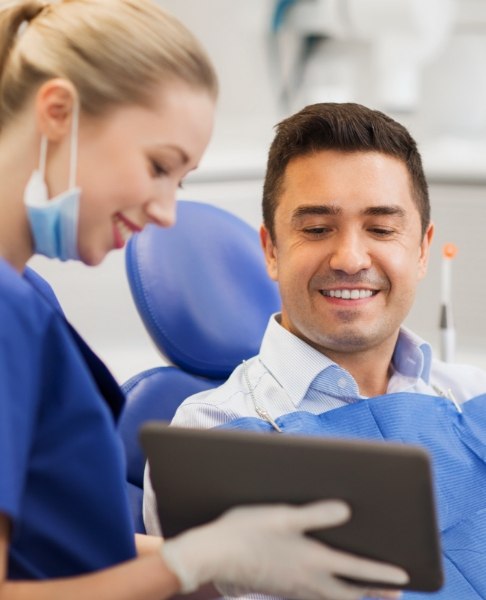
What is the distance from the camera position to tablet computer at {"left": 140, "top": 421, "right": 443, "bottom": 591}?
0.88m

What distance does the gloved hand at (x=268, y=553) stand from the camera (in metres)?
0.90

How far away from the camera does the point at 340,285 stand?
1503 mm

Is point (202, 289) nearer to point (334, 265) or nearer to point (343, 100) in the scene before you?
point (334, 265)

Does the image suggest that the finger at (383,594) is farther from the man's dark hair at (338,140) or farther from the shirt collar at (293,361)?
the man's dark hair at (338,140)

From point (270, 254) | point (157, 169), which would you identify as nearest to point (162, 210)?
point (157, 169)

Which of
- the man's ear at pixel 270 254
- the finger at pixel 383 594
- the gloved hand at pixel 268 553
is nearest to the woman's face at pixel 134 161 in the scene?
→ the gloved hand at pixel 268 553

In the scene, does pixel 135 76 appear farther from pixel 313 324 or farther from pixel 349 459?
pixel 313 324

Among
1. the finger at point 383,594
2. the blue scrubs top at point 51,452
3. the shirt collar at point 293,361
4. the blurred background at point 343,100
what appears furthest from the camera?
the blurred background at point 343,100

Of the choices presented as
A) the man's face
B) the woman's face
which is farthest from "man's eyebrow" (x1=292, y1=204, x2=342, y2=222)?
the woman's face

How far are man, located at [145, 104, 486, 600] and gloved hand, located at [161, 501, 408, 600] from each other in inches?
19.5

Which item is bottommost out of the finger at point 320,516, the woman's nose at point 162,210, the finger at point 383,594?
the finger at point 383,594

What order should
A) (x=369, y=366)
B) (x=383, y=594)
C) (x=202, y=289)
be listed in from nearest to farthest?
(x=383, y=594) → (x=369, y=366) → (x=202, y=289)

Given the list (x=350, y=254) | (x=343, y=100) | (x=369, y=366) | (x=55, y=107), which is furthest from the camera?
(x=343, y=100)

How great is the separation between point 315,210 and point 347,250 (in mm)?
82
